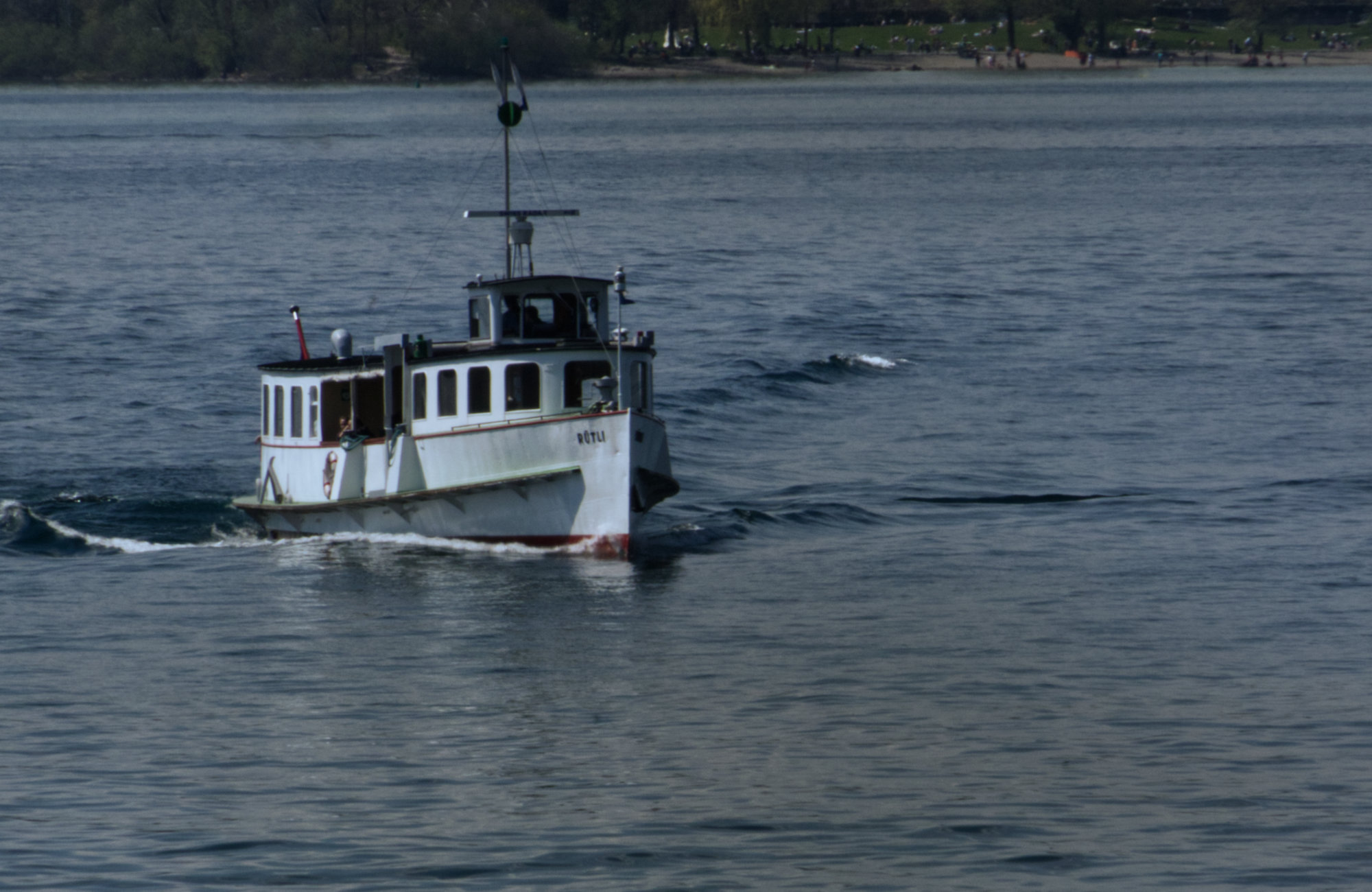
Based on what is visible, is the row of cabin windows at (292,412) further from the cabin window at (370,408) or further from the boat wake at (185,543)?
the boat wake at (185,543)

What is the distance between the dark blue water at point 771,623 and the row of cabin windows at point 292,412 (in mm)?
2301

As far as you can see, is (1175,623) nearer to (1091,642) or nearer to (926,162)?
(1091,642)

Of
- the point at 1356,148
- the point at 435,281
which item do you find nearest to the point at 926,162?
the point at 1356,148

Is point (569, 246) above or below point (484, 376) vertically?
below

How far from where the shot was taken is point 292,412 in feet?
124

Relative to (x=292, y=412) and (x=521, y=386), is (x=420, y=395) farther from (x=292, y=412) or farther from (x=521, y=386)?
(x=292, y=412)

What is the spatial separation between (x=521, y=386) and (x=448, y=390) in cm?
142

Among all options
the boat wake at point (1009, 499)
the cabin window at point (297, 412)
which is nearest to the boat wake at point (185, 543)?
the cabin window at point (297, 412)

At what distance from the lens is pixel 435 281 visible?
8306 cm

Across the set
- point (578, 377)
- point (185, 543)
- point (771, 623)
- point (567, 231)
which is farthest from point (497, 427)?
point (567, 231)

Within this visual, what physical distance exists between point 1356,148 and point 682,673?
13855 centimetres

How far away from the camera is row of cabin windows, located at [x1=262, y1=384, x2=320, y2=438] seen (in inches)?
1467

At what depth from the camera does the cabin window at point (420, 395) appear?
35.8 meters

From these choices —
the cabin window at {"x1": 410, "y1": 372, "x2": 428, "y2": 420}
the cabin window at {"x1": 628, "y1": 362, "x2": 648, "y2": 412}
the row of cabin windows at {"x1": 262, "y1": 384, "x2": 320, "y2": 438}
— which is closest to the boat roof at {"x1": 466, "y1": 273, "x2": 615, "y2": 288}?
the cabin window at {"x1": 628, "y1": 362, "x2": 648, "y2": 412}
